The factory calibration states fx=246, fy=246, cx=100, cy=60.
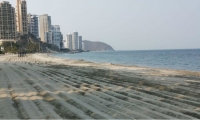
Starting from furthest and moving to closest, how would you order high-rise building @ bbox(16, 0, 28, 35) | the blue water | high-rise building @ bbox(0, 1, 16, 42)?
high-rise building @ bbox(16, 0, 28, 35) → high-rise building @ bbox(0, 1, 16, 42) → the blue water

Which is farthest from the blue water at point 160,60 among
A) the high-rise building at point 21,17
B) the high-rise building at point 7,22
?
the high-rise building at point 21,17

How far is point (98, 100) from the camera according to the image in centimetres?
691

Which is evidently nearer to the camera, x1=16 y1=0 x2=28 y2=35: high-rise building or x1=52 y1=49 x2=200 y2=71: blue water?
x1=52 y1=49 x2=200 y2=71: blue water

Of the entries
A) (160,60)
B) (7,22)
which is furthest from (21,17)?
(160,60)

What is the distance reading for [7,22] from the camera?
147 meters

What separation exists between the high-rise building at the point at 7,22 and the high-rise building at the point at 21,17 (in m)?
14.3

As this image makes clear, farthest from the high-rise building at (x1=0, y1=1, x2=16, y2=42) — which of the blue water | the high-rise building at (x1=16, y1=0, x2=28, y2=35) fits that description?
the blue water

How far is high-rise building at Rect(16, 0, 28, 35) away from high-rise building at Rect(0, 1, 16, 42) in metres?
14.3

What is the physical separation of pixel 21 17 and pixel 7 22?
18130mm

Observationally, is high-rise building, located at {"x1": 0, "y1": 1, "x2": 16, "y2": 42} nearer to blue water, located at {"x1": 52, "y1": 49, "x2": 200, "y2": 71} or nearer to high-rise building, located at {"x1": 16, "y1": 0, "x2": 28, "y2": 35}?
high-rise building, located at {"x1": 16, "y1": 0, "x2": 28, "y2": 35}

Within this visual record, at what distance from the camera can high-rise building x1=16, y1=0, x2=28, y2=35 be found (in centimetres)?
16430

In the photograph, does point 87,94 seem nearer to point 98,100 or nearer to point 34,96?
point 98,100

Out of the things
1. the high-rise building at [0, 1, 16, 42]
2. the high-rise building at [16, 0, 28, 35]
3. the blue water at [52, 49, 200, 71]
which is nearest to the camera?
the blue water at [52, 49, 200, 71]

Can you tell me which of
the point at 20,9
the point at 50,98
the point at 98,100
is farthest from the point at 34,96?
the point at 20,9
